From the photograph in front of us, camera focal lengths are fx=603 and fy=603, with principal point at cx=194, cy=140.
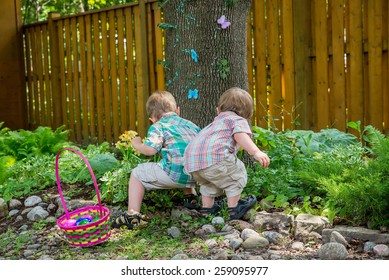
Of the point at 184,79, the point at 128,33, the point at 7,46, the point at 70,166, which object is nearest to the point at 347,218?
the point at 184,79

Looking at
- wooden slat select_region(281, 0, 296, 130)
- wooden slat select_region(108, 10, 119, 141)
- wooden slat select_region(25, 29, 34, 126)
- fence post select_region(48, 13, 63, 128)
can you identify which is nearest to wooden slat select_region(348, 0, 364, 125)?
wooden slat select_region(281, 0, 296, 130)

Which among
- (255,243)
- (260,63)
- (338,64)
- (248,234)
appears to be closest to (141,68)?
(260,63)

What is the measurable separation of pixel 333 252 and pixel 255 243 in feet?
1.57

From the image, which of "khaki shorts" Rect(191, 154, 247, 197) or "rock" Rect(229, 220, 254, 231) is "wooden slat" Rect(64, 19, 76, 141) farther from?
"rock" Rect(229, 220, 254, 231)

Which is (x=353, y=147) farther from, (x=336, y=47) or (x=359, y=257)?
(x=336, y=47)

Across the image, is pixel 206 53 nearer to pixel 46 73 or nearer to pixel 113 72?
pixel 113 72

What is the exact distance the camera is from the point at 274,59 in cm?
665

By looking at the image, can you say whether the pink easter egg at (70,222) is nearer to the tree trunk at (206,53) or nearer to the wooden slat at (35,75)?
the tree trunk at (206,53)

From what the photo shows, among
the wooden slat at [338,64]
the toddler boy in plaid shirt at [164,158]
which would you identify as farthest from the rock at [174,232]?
the wooden slat at [338,64]

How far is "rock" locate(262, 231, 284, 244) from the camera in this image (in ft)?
11.7

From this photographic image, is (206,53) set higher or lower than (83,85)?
higher

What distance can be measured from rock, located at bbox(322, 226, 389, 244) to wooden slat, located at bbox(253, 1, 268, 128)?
3.31 meters

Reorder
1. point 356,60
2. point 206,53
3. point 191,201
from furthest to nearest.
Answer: point 356,60 → point 206,53 → point 191,201
